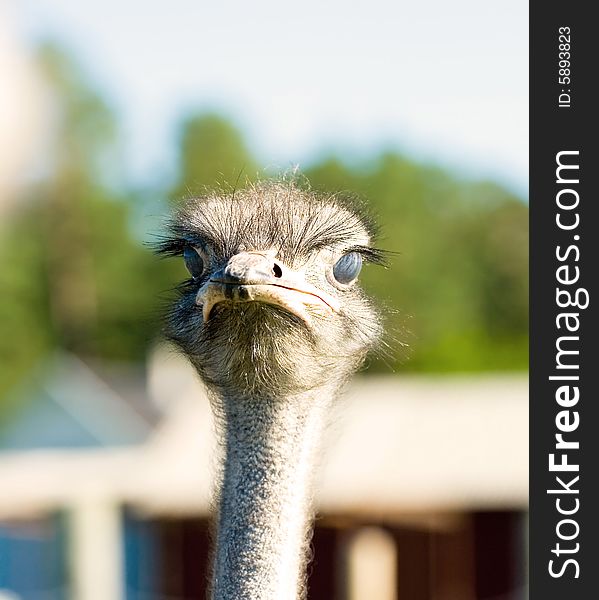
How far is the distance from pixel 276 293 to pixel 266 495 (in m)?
0.49

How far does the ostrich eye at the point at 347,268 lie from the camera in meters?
3.10

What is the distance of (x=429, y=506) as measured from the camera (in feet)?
35.3

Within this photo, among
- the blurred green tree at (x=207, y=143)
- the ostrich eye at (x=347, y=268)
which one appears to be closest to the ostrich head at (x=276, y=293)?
the ostrich eye at (x=347, y=268)

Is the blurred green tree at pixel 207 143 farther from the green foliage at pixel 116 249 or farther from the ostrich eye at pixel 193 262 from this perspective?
the ostrich eye at pixel 193 262

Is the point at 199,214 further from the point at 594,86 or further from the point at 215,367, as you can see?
the point at 594,86

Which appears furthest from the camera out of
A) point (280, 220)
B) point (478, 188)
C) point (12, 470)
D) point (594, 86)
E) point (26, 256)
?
point (478, 188)

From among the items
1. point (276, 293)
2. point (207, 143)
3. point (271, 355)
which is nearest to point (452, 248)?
point (207, 143)

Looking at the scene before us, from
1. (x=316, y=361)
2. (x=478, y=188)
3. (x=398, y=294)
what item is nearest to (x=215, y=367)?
(x=316, y=361)

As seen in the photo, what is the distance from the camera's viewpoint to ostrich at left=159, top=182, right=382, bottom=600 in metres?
2.90

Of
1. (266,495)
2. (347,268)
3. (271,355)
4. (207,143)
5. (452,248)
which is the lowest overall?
(266,495)

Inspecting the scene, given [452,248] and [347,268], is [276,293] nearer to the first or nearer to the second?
[347,268]

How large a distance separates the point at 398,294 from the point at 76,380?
10737 millimetres

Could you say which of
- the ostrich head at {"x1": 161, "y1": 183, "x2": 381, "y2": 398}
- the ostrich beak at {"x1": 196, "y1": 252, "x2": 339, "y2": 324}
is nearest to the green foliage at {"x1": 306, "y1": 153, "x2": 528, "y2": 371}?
the ostrich head at {"x1": 161, "y1": 183, "x2": 381, "y2": 398}

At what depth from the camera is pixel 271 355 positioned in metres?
2.97
